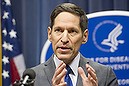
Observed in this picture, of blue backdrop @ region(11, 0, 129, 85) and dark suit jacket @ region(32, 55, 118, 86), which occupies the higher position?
blue backdrop @ region(11, 0, 129, 85)

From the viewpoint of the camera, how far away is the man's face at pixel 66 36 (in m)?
1.31

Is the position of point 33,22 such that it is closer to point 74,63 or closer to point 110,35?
point 110,35

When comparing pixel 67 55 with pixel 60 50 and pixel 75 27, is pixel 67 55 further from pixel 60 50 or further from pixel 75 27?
pixel 75 27

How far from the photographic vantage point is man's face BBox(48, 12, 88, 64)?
4.30 feet

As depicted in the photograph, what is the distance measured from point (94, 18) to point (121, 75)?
56 centimetres

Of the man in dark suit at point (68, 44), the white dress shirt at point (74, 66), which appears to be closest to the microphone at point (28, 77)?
the man in dark suit at point (68, 44)

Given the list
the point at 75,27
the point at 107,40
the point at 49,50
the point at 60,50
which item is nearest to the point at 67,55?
the point at 60,50

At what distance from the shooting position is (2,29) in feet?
8.12

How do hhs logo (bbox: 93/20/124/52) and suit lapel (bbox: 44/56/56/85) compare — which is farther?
hhs logo (bbox: 93/20/124/52)

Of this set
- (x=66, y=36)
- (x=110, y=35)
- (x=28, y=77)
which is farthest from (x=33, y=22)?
(x=28, y=77)

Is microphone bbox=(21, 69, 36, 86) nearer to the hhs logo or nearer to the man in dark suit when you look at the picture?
the man in dark suit

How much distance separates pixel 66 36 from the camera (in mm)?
1312

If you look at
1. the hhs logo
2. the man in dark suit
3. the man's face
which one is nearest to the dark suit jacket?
the man in dark suit

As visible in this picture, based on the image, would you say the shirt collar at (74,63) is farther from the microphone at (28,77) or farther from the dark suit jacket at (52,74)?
the microphone at (28,77)
